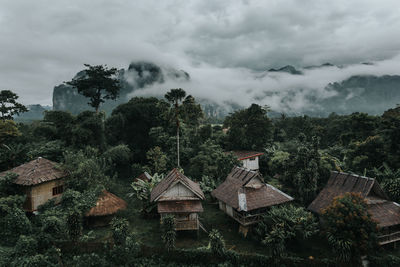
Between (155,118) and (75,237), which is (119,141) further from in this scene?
Result: (75,237)

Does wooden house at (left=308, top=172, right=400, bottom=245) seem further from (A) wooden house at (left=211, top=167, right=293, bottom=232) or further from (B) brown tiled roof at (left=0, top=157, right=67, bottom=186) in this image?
(B) brown tiled roof at (left=0, top=157, right=67, bottom=186)

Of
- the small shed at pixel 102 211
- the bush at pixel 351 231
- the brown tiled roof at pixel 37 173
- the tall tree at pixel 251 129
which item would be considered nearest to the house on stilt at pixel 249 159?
the tall tree at pixel 251 129

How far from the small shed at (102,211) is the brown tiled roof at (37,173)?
217 inches

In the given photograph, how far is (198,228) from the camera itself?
774 inches

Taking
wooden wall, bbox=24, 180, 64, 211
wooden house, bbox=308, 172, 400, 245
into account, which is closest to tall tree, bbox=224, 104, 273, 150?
wooden house, bbox=308, 172, 400, 245

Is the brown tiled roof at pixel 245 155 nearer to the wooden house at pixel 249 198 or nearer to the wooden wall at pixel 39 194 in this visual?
the wooden house at pixel 249 198

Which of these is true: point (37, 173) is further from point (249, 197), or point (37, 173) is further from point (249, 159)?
point (249, 159)

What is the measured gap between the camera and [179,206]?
20.1 m

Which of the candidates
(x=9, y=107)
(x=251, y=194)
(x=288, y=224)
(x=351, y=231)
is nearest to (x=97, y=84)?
(x=9, y=107)

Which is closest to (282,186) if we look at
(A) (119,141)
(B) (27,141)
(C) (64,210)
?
(C) (64,210)

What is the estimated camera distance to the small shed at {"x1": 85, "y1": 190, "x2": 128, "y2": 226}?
20625mm

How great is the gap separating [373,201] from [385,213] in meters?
1.09

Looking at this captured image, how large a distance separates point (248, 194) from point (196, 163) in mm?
13754

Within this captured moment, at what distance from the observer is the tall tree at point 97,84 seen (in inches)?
1447
